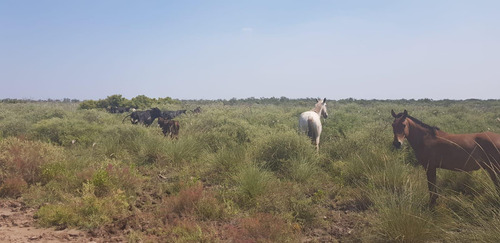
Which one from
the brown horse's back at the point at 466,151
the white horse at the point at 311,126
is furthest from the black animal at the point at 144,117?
the brown horse's back at the point at 466,151

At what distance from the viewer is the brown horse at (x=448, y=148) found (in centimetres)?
510

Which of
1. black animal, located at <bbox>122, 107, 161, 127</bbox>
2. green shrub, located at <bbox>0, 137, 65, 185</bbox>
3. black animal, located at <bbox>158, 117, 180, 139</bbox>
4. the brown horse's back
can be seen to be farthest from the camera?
black animal, located at <bbox>122, 107, 161, 127</bbox>

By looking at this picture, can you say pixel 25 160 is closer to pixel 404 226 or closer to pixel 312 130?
pixel 404 226

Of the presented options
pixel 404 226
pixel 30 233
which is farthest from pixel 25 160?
pixel 404 226

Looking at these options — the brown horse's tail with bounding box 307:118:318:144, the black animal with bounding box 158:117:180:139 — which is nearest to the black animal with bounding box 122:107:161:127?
the black animal with bounding box 158:117:180:139

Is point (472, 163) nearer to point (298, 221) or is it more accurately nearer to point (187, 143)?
point (298, 221)

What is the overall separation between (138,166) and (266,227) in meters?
5.25

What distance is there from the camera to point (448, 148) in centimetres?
546

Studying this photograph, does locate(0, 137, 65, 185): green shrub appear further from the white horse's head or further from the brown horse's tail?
the white horse's head

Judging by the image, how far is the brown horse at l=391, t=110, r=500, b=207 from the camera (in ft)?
16.7

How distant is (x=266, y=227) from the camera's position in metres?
4.59

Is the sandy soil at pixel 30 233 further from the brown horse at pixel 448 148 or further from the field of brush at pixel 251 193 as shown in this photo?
the brown horse at pixel 448 148

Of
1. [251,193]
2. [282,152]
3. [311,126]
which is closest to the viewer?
[251,193]

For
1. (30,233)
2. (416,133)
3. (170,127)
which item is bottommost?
(30,233)
